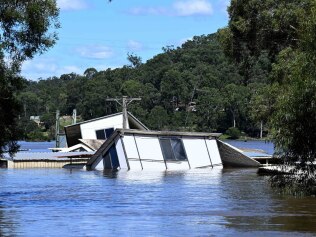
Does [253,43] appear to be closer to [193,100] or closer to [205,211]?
[205,211]

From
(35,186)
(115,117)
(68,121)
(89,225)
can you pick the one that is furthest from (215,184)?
(68,121)

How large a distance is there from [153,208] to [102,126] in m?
42.3

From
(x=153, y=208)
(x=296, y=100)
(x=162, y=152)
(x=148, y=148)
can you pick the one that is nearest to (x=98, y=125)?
(x=162, y=152)

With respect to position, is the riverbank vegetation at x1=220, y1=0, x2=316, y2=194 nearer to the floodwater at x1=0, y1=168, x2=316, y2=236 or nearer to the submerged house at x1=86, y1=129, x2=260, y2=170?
the floodwater at x1=0, y1=168, x2=316, y2=236

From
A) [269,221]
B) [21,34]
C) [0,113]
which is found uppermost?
[21,34]

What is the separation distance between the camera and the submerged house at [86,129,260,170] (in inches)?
2057

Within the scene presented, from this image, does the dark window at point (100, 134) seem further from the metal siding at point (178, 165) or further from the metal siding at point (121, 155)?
the metal siding at point (178, 165)

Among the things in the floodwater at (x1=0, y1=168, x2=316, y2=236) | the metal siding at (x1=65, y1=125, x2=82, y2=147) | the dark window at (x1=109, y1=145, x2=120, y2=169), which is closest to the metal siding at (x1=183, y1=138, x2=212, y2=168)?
the dark window at (x1=109, y1=145, x2=120, y2=169)

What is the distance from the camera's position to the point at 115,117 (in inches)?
2709

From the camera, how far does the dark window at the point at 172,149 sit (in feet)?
175

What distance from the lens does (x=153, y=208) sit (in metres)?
27.3

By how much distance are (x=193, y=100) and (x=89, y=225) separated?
158 metres

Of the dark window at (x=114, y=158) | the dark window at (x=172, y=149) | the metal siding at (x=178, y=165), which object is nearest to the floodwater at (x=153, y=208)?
the dark window at (x=114, y=158)

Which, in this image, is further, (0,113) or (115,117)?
(115,117)
